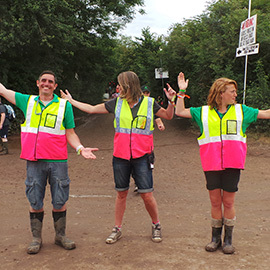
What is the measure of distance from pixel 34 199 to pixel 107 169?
4908mm

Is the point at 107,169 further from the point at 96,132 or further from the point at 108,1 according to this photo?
the point at 108,1

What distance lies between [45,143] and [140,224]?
186 cm

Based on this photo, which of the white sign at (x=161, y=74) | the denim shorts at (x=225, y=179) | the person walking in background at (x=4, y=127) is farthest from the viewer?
the white sign at (x=161, y=74)

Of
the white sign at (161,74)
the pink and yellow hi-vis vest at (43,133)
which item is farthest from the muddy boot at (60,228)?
the white sign at (161,74)

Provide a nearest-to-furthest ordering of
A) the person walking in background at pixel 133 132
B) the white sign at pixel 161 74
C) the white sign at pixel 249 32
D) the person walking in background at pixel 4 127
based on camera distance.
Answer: the person walking in background at pixel 133 132 < the person walking in background at pixel 4 127 < the white sign at pixel 249 32 < the white sign at pixel 161 74

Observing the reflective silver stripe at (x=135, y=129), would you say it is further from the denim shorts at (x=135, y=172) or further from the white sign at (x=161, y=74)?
the white sign at (x=161, y=74)

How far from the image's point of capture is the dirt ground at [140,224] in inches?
135

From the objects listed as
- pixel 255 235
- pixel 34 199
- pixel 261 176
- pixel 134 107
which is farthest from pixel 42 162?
pixel 261 176

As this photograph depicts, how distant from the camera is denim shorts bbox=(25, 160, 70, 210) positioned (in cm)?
362

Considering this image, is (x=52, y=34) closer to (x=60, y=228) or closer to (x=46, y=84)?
(x=46, y=84)

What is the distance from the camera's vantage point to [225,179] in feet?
11.6

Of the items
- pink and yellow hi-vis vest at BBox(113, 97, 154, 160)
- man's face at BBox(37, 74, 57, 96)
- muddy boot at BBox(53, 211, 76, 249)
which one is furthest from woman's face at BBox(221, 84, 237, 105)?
muddy boot at BBox(53, 211, 76, 249)

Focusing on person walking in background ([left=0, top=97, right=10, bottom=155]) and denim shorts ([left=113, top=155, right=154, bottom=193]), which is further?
person walking in background ([left=0, top=97, right=10, bottom=155])

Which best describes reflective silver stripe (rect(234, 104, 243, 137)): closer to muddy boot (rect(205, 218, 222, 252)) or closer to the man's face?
muddy boot (rect(205, 218, 222, 252))
